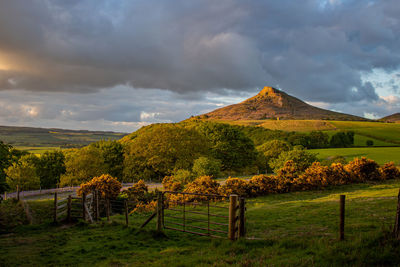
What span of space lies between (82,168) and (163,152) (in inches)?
693

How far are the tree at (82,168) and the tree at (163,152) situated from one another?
609 cm

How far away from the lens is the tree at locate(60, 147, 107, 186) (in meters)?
56.7

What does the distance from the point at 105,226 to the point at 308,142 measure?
95.7 m

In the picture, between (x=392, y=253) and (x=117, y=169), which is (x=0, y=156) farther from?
(x=117, y=169)

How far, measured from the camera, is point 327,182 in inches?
1144

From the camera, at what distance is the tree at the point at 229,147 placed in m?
62.0

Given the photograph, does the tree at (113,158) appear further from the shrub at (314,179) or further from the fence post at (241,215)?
the fence post at (241,215)

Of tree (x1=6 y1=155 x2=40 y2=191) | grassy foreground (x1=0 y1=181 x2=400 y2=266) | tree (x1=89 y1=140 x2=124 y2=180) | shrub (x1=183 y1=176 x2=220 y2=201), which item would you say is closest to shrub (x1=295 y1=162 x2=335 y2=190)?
shrub (x1=183 y1=176 x2=220 y2=201)

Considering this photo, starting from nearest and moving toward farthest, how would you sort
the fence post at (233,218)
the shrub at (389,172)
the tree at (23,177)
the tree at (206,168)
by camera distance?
the fence post at (233,218), the shrub at (389,172), the tree at (206,168), the tree at (23,177)

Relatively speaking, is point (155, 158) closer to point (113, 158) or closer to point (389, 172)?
point (113, 158)

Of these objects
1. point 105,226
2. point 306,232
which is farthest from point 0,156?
point 306,232

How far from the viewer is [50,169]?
222 feet

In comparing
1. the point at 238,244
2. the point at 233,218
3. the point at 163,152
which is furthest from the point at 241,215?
the point at 163,152

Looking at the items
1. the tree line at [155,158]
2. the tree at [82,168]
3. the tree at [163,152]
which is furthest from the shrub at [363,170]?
the tree at [82,168]
